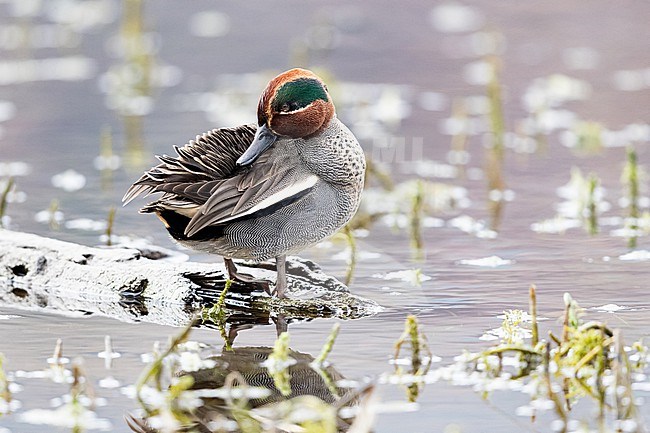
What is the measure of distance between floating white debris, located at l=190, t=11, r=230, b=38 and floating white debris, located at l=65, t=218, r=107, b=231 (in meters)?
6.83

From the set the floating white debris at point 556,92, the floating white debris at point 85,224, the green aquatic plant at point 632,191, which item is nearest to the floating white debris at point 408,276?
the green aquatic plant at point 632,191

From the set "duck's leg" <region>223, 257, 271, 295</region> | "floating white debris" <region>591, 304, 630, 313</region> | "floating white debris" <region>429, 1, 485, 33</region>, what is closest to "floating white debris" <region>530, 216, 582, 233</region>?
"floating white debris" <region>591, 304, 630, 313</region>

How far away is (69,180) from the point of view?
8.83m

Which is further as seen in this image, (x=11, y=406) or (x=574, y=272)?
(x=574, y=272)

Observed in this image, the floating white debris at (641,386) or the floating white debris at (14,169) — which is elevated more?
the floating white debris at (14,169)

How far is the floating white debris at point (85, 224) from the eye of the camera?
A: 7578mm

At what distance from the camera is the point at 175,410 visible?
14.1 feet

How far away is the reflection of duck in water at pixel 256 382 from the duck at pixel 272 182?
65cm

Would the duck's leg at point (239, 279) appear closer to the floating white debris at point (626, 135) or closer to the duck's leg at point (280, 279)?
the duck's leg at point (280, 279)

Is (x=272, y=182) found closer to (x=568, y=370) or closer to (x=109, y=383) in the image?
(x=109, y=383)

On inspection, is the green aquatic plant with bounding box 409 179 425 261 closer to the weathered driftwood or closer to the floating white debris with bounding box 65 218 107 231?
the weathered driftwood

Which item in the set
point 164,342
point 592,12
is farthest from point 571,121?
point 164,342

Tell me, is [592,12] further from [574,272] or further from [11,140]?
[574,272]

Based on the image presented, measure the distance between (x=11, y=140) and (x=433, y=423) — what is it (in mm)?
6796
